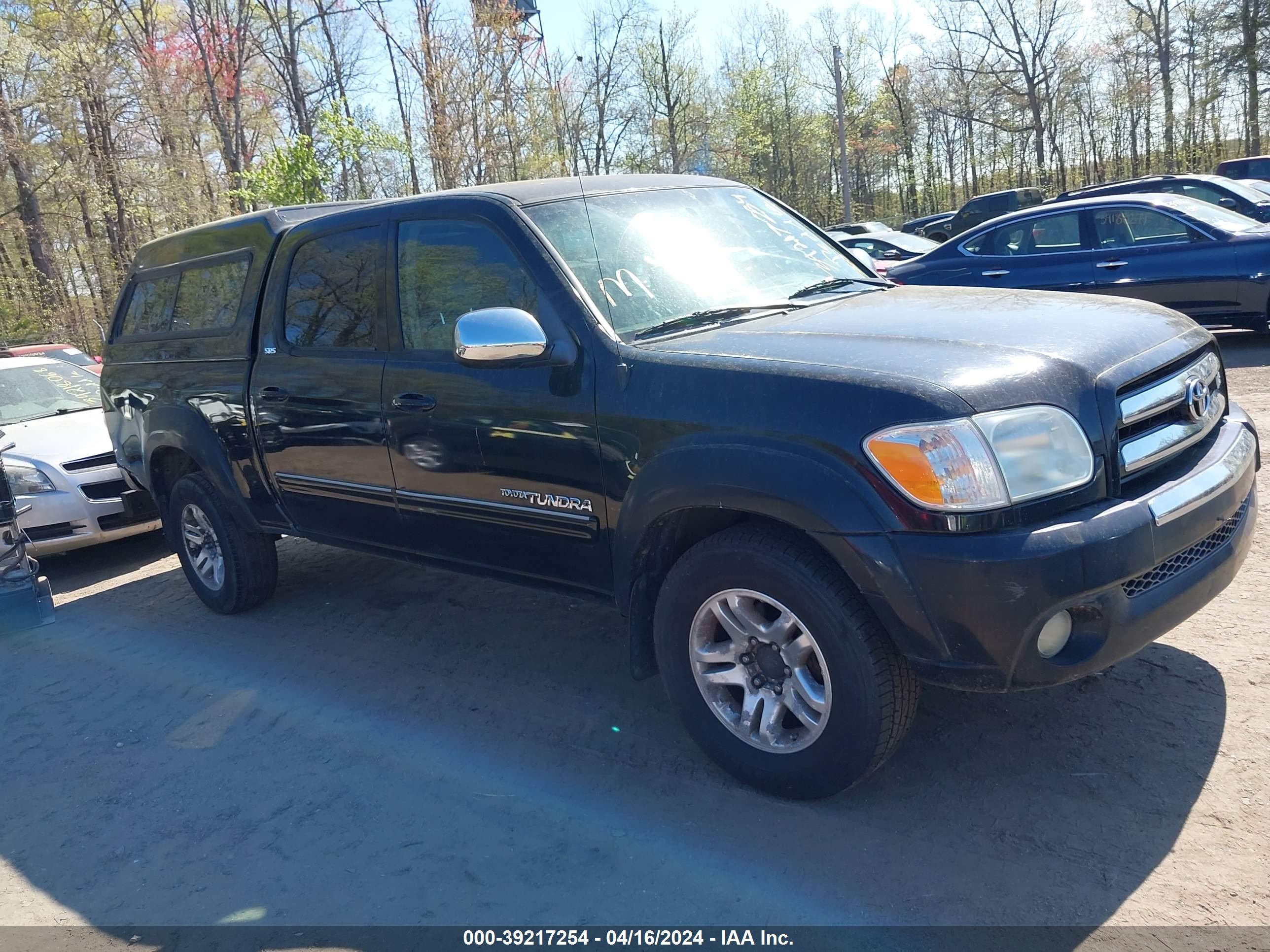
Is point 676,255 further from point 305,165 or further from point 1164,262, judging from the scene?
point 305,165

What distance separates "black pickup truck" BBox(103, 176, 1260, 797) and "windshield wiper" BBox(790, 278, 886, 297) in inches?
0.8

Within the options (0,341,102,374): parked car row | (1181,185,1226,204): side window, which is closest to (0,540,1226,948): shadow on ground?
(0,341,102,374): parked car row

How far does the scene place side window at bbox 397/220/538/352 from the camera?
149 inches

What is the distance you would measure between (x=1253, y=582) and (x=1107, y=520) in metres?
2.18

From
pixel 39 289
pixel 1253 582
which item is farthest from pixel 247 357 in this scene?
pixel 39 289

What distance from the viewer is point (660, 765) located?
354 cm

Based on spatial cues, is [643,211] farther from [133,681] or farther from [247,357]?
[133,681]

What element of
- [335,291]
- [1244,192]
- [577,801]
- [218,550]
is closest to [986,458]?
[577,801]

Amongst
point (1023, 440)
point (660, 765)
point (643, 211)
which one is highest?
point (643, 211)

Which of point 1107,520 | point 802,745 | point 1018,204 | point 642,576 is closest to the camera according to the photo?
point 1107,520

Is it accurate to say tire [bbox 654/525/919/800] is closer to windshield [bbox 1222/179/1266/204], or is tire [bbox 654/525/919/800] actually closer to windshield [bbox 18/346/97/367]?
windshield [bbox 18/346/97/367]

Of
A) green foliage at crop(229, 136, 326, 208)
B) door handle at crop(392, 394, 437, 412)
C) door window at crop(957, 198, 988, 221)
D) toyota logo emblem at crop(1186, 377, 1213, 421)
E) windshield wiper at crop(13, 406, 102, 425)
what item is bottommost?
toyota logo emblem at crop(1186, 377, 1213, 421)

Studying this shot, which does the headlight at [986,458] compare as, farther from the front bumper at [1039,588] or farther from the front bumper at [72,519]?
the front bumper at [72,519]

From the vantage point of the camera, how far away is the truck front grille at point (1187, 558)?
9.12ft
